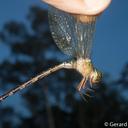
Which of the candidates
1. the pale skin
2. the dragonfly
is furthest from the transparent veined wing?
the pale skin

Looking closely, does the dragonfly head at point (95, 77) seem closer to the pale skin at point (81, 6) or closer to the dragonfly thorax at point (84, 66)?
the dragonfly thorax at point (84, 66)

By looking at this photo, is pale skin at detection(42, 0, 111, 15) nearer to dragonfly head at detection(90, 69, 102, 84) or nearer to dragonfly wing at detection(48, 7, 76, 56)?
dragonfly wing at detection(48, 7, 76, 56)

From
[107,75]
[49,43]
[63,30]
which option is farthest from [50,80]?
[63,30]

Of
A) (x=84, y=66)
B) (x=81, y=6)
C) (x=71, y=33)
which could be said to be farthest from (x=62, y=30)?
(x=81, y=6)

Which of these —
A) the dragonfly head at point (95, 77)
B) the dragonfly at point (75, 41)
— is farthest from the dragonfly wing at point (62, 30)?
the dragonfly head at point (95, 77)

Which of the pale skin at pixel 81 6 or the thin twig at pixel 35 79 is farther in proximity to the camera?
the thin twig at pixel 35 79

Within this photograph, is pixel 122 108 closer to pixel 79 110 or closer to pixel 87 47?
pixel 79 110
